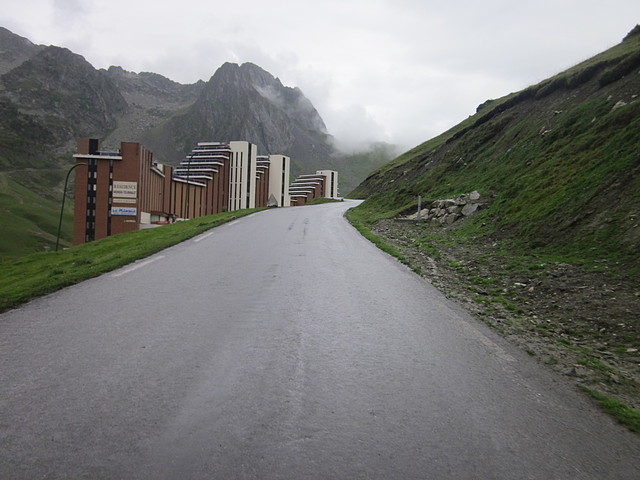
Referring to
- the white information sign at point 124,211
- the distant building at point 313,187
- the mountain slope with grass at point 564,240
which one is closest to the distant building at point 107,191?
the white information sign at point 124,211

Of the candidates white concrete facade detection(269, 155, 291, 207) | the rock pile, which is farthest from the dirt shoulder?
A: white concrete facade detection(269, 155, 291, 207)

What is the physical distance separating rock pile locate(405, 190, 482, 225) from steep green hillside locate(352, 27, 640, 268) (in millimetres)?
772

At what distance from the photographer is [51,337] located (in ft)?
17.4

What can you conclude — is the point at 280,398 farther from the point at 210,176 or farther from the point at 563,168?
the point at 210,176

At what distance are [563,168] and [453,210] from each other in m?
5.09

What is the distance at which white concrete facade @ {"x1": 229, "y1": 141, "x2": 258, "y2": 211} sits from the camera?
10906 cm

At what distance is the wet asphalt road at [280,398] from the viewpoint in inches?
119

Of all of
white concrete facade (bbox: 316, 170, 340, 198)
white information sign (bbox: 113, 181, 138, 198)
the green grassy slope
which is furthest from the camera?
white concrete facade (bbox: 316, 170, 340, 198)

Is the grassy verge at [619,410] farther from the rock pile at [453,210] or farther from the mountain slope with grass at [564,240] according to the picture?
the rock pile at [453,210]

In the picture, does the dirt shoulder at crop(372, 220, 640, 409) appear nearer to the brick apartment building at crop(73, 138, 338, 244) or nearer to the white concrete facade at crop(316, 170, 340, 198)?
the brick apartment building at crop(73, 138, 338, 244)

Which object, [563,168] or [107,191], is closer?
[563,168]

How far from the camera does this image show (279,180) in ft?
411

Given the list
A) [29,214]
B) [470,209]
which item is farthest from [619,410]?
[29,214]

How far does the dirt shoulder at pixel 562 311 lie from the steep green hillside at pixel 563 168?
1186mm
